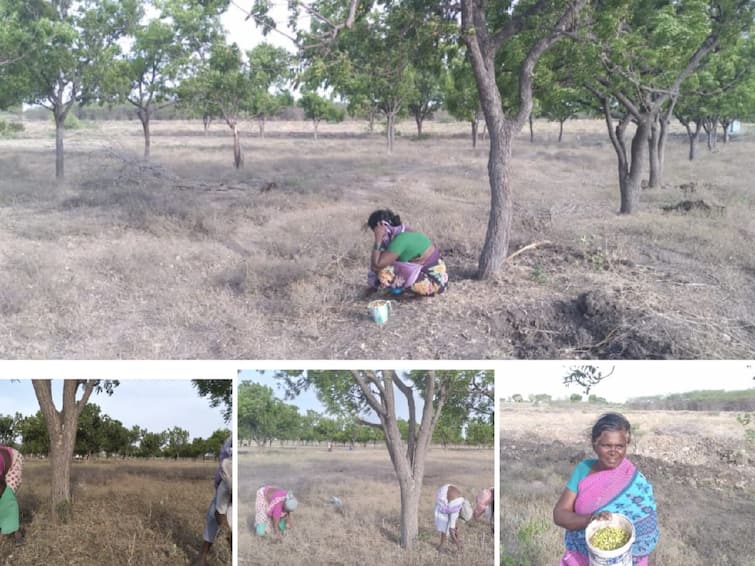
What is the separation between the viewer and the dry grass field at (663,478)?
276 centimetres

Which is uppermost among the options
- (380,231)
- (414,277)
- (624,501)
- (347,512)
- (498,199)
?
(498,199)

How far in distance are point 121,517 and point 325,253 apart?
3.57 metres

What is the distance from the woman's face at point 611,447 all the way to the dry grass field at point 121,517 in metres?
1.94

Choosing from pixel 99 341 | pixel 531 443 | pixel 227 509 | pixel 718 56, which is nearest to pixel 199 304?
pixel 99 341

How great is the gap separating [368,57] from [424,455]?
4023mm

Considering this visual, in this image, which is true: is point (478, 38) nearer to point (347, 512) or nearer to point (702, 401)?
point (702, 401)

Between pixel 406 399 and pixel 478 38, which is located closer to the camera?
pixel 406 399

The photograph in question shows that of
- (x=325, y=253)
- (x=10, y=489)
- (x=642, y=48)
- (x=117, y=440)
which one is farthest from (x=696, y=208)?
(x=10, y=489)

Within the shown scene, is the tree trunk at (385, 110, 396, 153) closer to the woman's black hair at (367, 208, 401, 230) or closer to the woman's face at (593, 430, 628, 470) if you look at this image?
the woman's black hair at (367, 208, 401, 230)

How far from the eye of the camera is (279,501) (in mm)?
2979

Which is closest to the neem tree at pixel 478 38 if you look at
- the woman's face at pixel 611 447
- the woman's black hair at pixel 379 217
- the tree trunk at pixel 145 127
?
the woman's black hair at pixel 379 217

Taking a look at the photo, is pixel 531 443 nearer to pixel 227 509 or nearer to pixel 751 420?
pixel 751 420

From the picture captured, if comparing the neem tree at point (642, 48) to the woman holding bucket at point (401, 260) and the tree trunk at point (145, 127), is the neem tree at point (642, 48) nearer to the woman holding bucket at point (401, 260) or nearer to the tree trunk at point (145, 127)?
the woman holding bucket at point (401, 260)

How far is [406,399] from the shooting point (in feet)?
10.2
